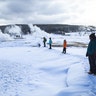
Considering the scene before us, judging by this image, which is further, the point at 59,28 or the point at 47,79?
the point at 59,28

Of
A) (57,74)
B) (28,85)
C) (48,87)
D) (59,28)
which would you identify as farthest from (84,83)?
(59,28)

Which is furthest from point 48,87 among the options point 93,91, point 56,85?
point 93,91

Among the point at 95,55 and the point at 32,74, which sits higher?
the point at 95,55

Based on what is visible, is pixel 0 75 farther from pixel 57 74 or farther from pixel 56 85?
pixel 56 85

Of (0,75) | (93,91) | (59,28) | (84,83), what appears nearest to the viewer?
(93,91)

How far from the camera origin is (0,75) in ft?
44.3

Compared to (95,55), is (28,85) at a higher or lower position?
lower

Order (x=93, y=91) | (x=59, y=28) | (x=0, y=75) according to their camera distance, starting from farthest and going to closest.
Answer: (x=59, y=28), (x=0, y=75), (x=93, y=91)

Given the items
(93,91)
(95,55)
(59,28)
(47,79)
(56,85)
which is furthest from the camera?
(59,28)

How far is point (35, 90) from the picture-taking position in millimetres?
10266

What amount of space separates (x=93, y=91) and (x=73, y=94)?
0.60 m

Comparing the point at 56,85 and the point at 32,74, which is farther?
the point at 32,74

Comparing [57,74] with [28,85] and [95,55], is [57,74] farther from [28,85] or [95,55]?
[95,55]

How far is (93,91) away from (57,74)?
5.62 m
